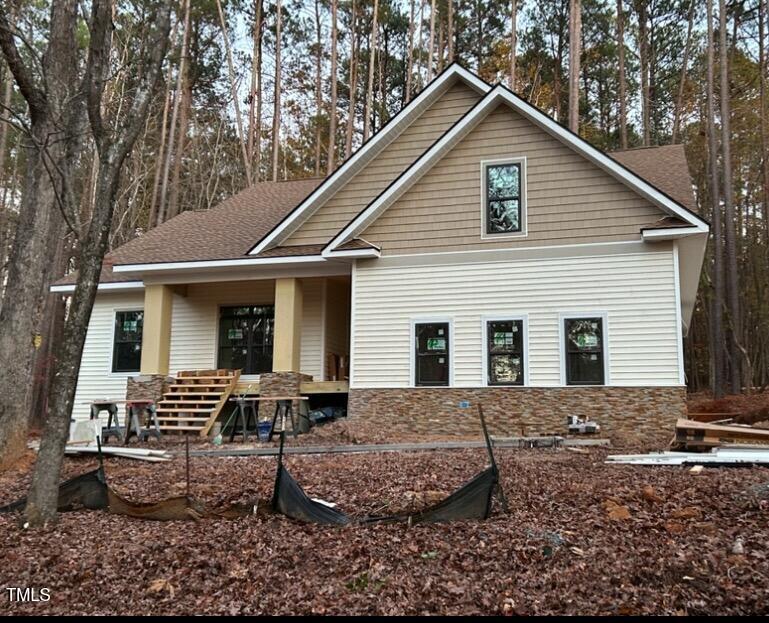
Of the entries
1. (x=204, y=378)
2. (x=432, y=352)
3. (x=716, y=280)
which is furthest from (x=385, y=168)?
(x=716, y=280)

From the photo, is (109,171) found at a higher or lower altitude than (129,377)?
higher

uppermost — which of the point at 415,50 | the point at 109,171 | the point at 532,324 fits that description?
the point at 415,50

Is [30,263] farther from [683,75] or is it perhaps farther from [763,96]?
[683,75]

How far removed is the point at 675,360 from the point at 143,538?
9374 mm

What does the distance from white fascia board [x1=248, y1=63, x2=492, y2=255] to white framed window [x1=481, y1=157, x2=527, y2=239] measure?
Result: 7.67 ft

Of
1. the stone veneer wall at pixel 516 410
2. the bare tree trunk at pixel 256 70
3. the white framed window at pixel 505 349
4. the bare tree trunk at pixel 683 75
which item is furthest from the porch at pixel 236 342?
the bare tree trunk at pixel 683 75

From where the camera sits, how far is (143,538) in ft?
17.8

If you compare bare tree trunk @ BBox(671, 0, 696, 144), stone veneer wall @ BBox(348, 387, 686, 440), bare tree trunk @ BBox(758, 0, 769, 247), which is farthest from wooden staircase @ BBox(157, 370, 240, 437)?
bare tree trunk @ BBox(671, 0, 696, 144)

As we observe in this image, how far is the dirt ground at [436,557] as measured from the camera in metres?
4.03

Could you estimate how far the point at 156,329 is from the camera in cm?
1560

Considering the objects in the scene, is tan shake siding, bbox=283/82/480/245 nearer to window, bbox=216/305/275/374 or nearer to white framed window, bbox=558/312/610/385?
window, bbox=216/305/275/374

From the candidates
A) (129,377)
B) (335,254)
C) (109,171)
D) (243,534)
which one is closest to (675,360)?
(335,254)

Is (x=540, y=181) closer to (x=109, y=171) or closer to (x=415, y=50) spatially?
(x=109, y=171)

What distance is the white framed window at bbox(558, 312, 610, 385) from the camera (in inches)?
476
